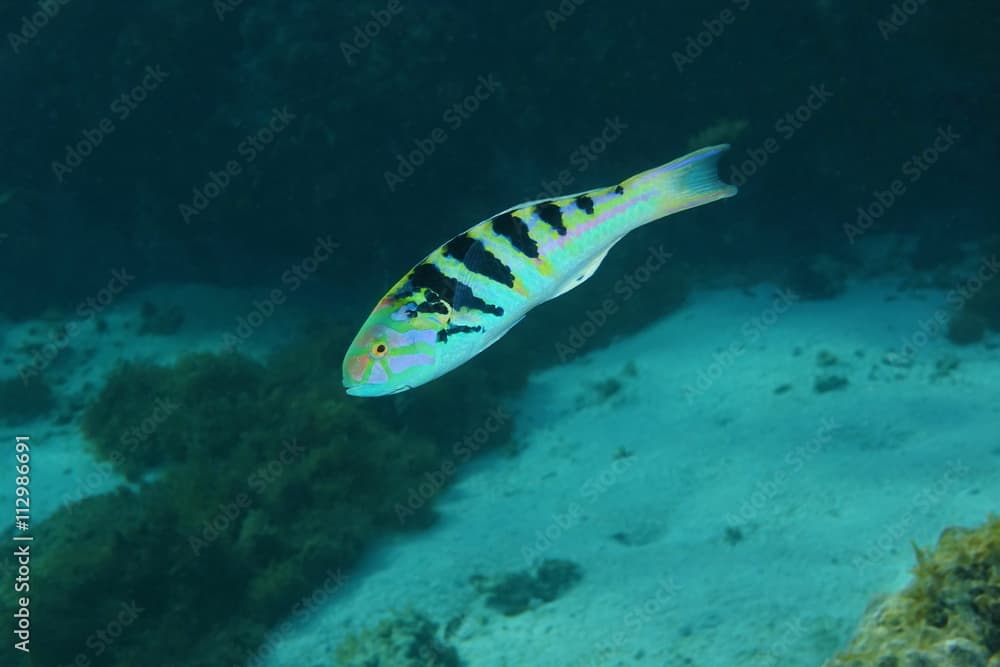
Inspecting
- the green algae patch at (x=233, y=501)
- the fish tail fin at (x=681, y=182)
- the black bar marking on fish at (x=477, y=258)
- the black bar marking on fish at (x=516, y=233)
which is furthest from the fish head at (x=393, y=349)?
the green algae patch at (x=233, y=501)

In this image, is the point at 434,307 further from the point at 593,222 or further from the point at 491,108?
the point at 491,108

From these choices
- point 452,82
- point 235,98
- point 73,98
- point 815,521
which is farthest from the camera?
point 73,98

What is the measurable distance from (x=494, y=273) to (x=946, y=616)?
272 cm

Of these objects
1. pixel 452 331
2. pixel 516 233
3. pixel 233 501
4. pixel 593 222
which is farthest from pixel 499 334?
pixel 233 501

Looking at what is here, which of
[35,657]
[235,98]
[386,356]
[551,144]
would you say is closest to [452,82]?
[551,144]

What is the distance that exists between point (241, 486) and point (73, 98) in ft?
42.9

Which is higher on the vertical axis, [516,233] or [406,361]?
[516,233]

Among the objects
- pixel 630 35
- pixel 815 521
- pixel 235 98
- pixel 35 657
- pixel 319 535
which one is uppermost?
pixel 235 98

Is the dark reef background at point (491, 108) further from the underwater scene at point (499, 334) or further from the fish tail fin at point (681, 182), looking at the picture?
the fish tail fin at point (681, 182)

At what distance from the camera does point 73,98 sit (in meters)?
14.5

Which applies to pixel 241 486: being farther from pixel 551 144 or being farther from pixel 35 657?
pixel 551 144

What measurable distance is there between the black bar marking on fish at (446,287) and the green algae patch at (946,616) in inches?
91.6

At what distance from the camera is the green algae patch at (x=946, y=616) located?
237 centimetres

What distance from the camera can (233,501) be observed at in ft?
22.1
